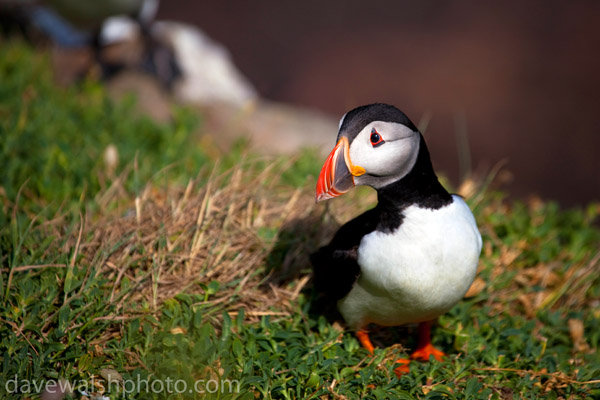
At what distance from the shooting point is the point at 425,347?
2734mm

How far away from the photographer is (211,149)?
4.77 meters

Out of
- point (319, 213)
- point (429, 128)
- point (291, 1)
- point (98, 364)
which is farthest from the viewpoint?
point (291, 1)

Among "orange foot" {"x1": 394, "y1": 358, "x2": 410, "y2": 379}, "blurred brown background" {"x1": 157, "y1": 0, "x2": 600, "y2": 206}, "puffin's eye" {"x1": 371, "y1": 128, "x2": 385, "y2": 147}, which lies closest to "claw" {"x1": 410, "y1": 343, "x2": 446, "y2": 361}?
"orange foot" {"x1": 394, "y1": 358, "x2": 410, "y2": 379}

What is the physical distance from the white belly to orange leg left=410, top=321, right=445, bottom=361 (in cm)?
26

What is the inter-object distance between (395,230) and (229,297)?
3.05 ft

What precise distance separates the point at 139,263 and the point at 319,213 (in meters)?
1.04

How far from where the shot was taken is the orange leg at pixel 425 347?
271 centimetres

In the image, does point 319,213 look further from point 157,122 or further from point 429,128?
point 429,128

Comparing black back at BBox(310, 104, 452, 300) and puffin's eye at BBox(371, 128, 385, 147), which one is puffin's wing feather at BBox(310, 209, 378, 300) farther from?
puffin's eye at BBox(371, 128, 385, 147)

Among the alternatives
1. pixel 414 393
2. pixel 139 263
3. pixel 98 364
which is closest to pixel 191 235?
pixel 139 263

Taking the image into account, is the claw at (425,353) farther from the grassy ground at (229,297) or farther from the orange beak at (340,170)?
the orange beak at (340,170)

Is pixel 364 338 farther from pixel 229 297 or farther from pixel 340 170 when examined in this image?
pixel 340 170

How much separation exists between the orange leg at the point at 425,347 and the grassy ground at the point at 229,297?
0.06m

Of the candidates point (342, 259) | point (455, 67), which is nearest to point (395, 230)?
point (342, 259)
